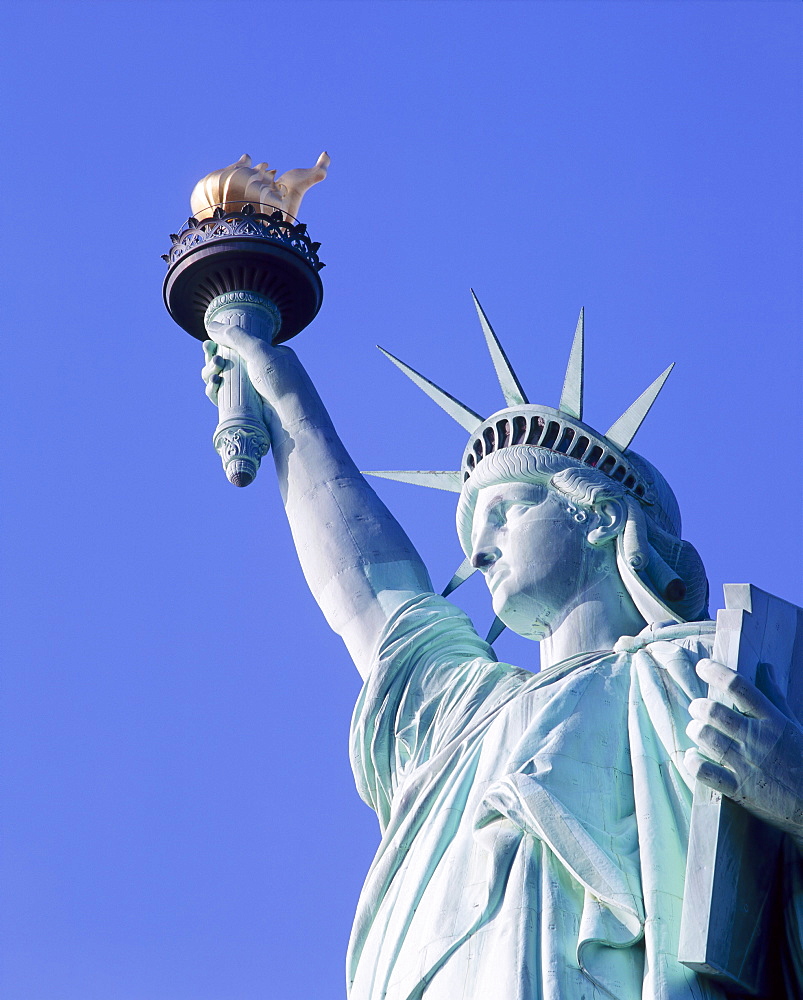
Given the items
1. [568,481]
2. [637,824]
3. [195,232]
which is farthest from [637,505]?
[195,232]

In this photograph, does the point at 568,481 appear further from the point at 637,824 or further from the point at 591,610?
the point at 637,824

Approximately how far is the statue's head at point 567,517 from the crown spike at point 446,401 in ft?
→ 1.03

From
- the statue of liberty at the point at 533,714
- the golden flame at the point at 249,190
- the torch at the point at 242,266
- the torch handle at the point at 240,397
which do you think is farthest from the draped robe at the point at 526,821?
the golden flame at the point at 249,190

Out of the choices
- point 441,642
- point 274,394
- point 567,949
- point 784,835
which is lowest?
point 567,949

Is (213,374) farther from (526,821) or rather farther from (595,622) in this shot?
(526,821)

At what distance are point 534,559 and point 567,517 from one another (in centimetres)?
32

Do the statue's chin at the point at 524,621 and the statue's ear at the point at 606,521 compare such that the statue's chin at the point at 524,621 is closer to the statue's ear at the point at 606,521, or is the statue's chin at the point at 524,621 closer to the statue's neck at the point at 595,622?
the statue's neck at the point at 595,622

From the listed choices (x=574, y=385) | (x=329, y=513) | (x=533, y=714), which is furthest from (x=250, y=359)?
(x=533, y=714)

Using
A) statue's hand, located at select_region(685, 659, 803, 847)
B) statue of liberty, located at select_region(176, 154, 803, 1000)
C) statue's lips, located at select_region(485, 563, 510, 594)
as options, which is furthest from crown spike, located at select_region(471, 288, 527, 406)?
statue's hand, located at select_region(685, 659, 803, 847)

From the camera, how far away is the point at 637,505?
11312 millimetres

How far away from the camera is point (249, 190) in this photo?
13484mm

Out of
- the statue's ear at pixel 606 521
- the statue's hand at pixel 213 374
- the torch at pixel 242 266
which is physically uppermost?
the torch at pixel 242 266

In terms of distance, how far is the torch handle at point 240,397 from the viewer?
12.5 meters

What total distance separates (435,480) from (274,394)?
116 centimetres
